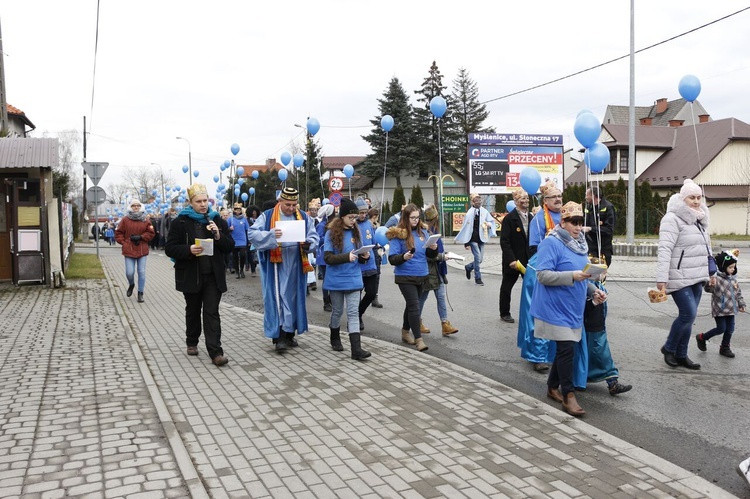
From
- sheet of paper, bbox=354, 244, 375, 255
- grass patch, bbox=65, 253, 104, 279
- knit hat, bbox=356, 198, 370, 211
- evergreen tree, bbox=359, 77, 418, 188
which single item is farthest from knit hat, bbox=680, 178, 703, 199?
evergreen tree, bbox=359, 77, 418, 188

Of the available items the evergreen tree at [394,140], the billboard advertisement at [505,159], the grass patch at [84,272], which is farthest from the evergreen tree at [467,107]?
the grass patch at [84,272]

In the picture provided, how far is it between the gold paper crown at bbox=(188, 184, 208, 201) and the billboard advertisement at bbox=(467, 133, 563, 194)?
3225cm

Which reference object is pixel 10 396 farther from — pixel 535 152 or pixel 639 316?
pixel 535 152

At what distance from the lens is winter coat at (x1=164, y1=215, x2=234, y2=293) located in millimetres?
7020

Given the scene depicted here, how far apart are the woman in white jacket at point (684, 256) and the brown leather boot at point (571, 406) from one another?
71.3 inches

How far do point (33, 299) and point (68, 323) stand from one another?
10.3 feet

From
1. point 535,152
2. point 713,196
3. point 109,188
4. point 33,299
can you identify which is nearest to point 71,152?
point 109,188

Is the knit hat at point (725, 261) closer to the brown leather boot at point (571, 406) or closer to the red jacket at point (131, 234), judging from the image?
the brown leather boot at point (571, 406)

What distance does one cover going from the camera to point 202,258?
23.1ft

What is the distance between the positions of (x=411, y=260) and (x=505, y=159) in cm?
3289

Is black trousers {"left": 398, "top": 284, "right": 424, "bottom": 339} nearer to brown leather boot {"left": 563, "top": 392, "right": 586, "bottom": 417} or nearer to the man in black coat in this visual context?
the man in black coat

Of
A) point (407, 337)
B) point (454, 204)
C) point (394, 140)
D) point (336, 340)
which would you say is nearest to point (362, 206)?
point (407, 337)

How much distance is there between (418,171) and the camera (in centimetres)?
5953

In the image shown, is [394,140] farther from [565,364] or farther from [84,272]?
[565,364]
